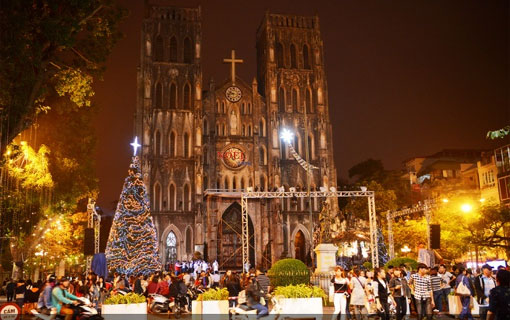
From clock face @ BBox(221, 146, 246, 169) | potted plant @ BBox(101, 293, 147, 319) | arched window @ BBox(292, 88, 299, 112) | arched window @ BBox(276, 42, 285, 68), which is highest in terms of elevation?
arched window @ BBox(276, 42, 285, 68)

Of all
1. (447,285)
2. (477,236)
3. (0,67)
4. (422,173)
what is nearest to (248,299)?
(447,285)

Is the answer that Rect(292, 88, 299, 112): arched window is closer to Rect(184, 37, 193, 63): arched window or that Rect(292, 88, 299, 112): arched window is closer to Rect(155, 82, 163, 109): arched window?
→ Rect(184, 37, 193, 63): arched window

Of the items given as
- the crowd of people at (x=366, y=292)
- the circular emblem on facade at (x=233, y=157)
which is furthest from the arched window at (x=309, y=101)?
the crowd of people at (x=366, y=292)

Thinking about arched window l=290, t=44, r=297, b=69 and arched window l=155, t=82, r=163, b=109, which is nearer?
arched window l=155, t=82, r=163, b=109

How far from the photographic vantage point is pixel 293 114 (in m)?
47.5

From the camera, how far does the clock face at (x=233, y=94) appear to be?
47.4m

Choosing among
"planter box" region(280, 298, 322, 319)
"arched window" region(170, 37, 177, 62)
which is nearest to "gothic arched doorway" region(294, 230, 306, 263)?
"arched window" region(170, 37, 177, 62)

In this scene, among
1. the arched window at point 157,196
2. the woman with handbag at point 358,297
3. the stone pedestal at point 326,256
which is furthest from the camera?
the arched window at point 157,196

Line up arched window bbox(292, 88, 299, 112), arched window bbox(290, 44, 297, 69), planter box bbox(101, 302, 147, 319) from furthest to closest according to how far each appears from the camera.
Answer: arched window bbox(290, 44, 297, 69)
arched window bbox(292, 88, 299, 112)
planter box bbox(101, 302, 147, 319)

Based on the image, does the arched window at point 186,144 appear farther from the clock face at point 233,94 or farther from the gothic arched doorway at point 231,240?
the gothic arched doorway at point 231,240

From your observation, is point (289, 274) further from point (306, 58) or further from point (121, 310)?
point (306, 58)

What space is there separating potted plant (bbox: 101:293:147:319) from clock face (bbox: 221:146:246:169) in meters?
33.9

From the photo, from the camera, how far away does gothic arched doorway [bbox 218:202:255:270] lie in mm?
44406

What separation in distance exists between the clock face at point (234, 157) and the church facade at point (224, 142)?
92 millimetres
